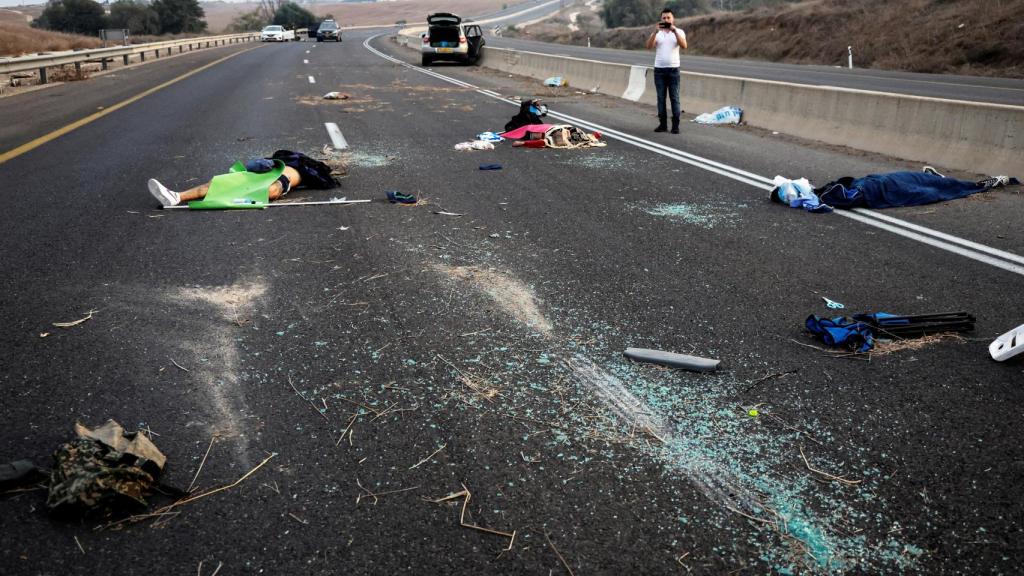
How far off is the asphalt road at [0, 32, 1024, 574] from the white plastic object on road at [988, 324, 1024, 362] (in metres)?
0.07

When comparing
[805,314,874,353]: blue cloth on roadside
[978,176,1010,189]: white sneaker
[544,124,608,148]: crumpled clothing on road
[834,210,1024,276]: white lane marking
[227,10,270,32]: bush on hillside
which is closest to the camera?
[805,314,874,353]: blue cloth on roadside

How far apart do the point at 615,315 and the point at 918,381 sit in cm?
158

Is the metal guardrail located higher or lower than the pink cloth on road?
higher

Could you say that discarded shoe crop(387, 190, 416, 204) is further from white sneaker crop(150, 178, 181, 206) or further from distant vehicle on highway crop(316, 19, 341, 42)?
distant vehicle on highway crop(316, 19, 341, 42)

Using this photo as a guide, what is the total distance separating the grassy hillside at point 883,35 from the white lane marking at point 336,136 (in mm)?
22019

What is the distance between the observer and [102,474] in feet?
8.84

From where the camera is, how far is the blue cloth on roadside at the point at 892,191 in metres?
7.25

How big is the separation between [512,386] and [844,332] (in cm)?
180

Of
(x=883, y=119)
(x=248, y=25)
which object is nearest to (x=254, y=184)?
(x=883, y=119)

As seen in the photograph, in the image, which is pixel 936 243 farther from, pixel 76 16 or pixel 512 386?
pixel 76 16

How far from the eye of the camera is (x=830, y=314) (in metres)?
4.51

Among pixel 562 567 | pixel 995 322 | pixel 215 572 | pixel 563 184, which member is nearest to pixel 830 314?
pixel 995 322

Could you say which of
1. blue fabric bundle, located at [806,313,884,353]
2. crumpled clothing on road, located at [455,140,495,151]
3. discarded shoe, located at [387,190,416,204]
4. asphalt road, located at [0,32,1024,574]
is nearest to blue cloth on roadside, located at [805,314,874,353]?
blue fabric bundle, located at [806,313,884,353]

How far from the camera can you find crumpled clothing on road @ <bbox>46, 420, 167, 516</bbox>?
266cm
